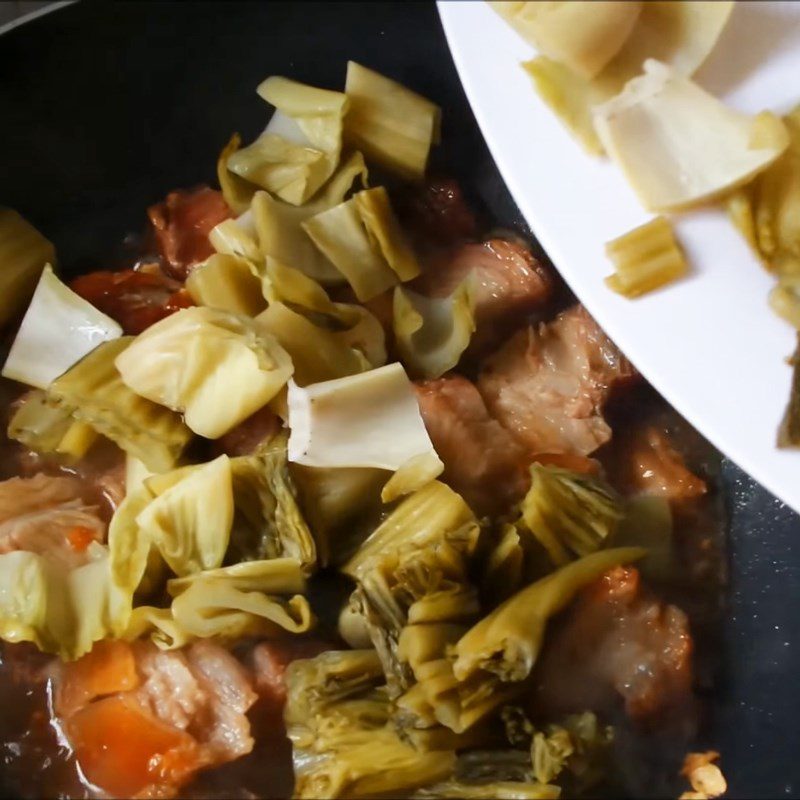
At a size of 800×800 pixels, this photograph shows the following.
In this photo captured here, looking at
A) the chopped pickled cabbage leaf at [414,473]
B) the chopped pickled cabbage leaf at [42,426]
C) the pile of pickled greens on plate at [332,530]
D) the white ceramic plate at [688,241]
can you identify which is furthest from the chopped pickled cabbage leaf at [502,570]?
the chopped pickled cabbage leaf at [42,426]

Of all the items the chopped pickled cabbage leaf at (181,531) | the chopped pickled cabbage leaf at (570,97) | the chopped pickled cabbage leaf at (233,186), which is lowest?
the chopped pickled cabbage leaf at (181,531)

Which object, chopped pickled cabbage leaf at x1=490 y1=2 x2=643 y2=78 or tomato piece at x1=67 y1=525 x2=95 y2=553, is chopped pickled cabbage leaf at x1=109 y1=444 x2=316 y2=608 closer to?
tomato piece at x1=67 y1=525 x2=95 y2=553

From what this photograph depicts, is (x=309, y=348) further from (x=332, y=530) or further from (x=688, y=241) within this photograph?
(x=688, y=241)

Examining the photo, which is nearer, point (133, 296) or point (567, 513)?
point (567, 513)

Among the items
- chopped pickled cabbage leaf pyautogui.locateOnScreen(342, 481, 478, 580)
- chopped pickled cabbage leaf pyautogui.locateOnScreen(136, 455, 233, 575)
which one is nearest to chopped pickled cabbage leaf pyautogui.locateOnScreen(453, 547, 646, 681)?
chopped pickled cabbage leaf pyautogui.locateOnScreen(342, 481, 478, 580)

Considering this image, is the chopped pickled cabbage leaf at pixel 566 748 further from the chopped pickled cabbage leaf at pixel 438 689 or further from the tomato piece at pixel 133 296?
the tomato piece at pixel 133 296

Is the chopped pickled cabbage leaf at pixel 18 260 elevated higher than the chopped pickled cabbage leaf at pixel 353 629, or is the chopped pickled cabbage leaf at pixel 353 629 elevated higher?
the chopped pickled cabbage leaf at pixel 18 260

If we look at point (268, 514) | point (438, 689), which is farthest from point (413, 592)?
point (268, 514)
